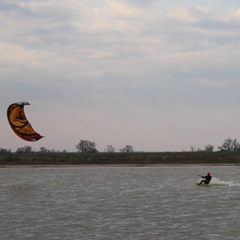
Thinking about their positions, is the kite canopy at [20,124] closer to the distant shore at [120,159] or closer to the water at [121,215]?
the water at [121,215]

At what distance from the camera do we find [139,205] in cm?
3422

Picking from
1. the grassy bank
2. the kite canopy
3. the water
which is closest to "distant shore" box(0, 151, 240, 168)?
the grassy bank

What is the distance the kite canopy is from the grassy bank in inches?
2761

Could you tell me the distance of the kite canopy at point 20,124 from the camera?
39.9 m

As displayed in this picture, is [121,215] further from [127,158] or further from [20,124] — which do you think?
[127,158]

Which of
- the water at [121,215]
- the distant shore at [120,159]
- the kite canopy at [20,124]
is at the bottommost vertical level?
the water at [121,215]

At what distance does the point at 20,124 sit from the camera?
40.5 m

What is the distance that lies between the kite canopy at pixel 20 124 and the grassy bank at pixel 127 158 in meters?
70.1

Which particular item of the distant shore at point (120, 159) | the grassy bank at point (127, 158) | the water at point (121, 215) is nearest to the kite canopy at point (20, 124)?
the water at point (121, 215)

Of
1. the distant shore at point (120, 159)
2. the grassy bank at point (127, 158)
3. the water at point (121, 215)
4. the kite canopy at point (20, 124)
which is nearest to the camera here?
the water at point (121, 215)

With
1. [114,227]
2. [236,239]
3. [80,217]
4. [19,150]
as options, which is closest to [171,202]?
[80,217]

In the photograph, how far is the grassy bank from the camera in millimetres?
110500

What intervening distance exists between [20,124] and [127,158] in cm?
7318

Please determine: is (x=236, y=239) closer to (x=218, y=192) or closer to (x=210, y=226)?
(x=210, y=226)
